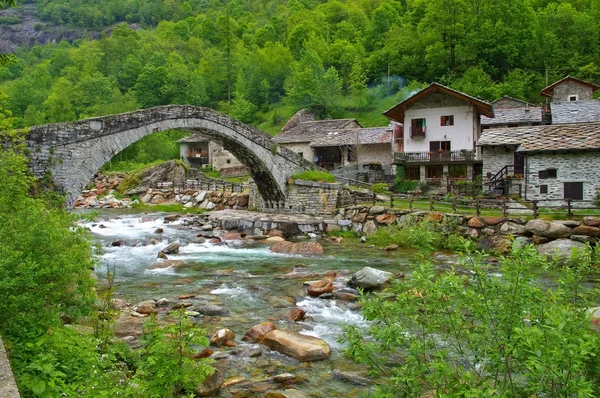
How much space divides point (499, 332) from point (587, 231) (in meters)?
13.9

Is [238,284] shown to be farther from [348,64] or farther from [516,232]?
[348,64]

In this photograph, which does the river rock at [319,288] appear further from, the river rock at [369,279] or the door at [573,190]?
the door at [573,190]

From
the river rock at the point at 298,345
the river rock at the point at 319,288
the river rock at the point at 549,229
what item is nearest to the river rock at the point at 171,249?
the river rock at the point at 319,288

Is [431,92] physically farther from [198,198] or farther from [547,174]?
[198,198]

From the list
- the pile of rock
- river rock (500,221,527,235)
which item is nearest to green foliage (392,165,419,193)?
the pile of rock

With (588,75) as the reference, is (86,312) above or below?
below

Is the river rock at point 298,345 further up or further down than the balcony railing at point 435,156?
further down

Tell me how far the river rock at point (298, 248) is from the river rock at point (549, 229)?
7.63 metres

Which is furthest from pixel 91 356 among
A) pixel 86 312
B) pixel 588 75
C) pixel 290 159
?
pixel 588 75

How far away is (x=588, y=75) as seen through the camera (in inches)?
1813

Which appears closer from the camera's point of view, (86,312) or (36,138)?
(86,312)

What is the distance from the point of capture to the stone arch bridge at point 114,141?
46.9 ft

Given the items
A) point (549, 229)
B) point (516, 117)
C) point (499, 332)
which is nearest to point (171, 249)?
point (549, 229)

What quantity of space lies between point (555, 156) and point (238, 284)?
602 inches
